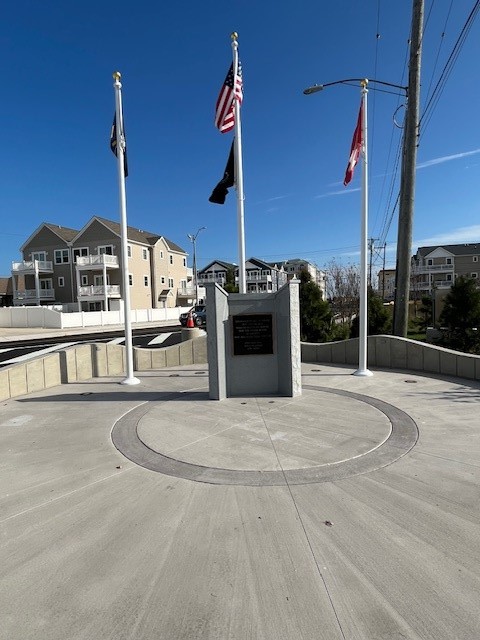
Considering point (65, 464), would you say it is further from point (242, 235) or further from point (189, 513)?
point (242, 235)

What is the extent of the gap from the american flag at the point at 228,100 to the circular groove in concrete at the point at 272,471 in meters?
6.28

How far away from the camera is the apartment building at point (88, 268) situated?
1624 inches

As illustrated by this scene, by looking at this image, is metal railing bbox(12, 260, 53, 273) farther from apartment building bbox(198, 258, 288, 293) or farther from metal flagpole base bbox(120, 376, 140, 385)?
metal flagpole base bbox(120, 376, 140, 385)

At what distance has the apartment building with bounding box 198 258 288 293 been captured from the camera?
7188 cm

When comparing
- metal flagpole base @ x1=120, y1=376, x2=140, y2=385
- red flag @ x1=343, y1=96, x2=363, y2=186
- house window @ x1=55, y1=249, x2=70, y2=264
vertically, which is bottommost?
metal flagpole base @ x1=120, y1=376, x2=140, y2=385

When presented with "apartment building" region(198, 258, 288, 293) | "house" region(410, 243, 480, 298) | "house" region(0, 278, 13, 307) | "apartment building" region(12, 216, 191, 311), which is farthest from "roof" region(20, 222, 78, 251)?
"house" region(410, 243, 480, 298)

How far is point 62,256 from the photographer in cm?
4466

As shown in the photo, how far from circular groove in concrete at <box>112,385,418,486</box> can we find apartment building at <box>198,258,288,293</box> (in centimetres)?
6237

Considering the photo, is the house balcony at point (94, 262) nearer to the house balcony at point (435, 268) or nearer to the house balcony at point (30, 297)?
the house balcony at point (30, 297)

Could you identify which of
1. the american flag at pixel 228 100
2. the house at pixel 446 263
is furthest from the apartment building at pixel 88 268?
the house at pixel 446 263

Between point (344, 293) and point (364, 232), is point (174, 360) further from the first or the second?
point (344, 293)

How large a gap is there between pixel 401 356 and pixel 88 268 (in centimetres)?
3795

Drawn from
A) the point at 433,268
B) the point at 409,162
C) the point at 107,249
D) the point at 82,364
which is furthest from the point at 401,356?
the point at 433,268

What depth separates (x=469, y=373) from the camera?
27.1ft
